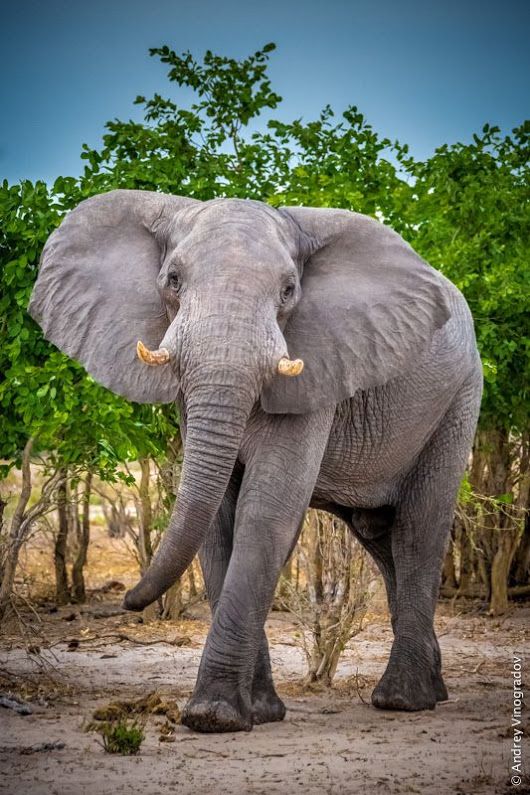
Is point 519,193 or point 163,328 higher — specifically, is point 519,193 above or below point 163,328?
above

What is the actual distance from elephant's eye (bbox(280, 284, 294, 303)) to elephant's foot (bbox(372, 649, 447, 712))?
2.69 m

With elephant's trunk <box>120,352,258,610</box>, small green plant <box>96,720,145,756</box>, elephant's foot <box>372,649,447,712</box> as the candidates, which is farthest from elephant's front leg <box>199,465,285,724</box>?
small green plant <box>96,720,145,756</box>

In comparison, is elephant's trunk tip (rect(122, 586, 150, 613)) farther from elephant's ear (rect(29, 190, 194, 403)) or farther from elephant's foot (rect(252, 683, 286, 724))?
elephant's foot (rect(252, 683, 286, 724))

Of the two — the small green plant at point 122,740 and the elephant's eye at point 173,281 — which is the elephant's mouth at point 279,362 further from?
the small green plant at point 122,740

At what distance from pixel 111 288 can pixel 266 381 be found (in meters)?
1.31

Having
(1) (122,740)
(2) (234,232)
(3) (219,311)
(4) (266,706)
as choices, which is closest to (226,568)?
(4) (266,706)

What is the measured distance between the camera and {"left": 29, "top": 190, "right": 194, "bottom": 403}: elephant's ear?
6.74 m

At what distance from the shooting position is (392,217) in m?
11.3

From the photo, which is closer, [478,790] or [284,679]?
[478,790]

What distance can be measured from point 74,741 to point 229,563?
1.24 meters

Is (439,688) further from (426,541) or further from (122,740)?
(122,740)

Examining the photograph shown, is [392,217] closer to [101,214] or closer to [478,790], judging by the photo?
[101,214]

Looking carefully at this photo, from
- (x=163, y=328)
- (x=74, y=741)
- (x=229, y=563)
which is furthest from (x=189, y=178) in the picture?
(x=74, y=741)

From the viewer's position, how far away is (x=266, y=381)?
617 cm
